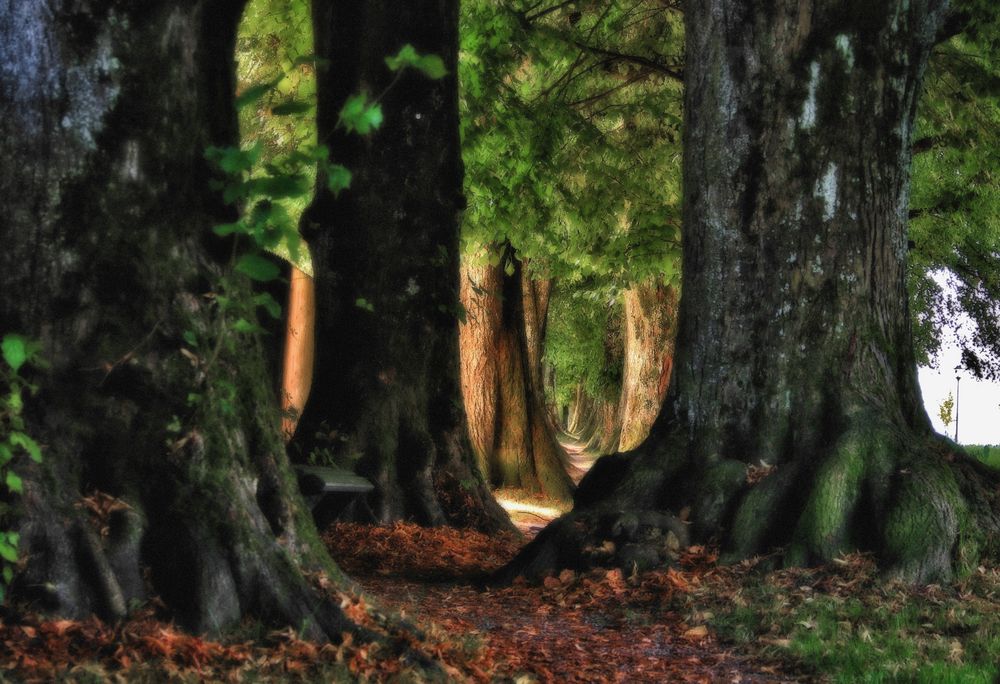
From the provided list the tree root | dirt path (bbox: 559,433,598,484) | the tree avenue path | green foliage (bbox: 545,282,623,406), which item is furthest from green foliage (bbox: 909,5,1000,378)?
green foliage (bbox: 545,282,623,406)

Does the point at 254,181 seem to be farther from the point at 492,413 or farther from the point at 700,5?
the point at 492,413

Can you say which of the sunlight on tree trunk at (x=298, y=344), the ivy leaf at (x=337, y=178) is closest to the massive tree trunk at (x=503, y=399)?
the sunlight on tree trunk at (x=298, y=344)

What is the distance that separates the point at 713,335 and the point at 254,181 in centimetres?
485

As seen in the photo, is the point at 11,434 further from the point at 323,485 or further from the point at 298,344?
the point at 298,344

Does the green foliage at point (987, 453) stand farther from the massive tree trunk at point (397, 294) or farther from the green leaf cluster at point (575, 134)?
the massive tree trunk at point (397, 294)

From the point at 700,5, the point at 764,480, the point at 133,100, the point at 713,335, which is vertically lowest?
the point at 764,480

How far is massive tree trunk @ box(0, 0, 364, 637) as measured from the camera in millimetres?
4074

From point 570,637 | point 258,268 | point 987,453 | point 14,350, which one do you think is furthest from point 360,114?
point 987,453

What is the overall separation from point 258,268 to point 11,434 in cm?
101

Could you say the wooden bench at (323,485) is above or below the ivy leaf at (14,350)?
below

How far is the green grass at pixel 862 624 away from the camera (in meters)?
Answer: 5.17

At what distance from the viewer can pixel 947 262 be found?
21906 mm

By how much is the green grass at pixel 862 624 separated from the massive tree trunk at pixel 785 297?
0.55m

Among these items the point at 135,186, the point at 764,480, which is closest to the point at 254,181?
the point at 135,186
